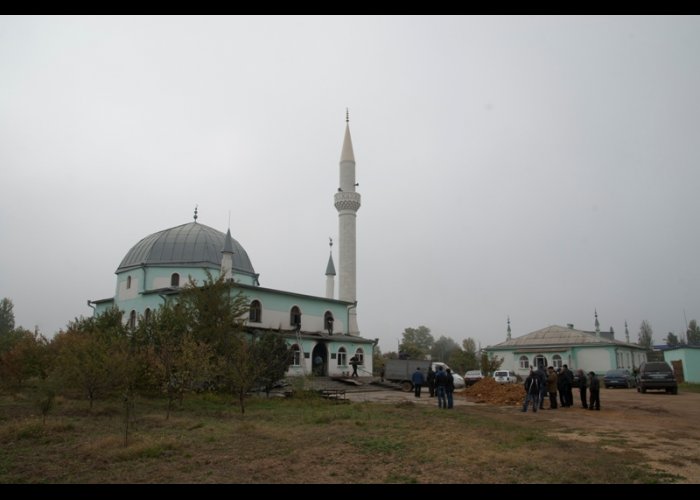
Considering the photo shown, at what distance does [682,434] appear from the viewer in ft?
38.9

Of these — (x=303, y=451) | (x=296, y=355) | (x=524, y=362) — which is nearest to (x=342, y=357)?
(x=296, y=355)

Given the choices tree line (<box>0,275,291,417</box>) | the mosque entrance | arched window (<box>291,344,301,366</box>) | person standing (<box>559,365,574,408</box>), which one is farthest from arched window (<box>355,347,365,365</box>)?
person standing (<box>559,365,574,408</box>)

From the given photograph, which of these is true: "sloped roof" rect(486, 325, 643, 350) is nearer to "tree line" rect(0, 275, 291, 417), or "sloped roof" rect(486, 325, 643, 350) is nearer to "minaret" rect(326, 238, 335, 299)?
"minaret" rect(326, 238, 335, 299)

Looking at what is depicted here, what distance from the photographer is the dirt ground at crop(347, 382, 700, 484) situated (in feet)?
Result: 29.0

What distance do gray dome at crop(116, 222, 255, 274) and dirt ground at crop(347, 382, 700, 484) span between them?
2284 cm

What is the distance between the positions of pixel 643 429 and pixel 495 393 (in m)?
10.9

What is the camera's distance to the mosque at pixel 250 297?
107 feet

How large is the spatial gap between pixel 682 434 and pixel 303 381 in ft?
48.6

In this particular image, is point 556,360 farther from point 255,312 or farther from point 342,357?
point 255,312

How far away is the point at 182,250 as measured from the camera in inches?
1421

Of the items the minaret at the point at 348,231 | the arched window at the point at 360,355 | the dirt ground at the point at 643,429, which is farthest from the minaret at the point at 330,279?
the dirt ground at the point at 643,429

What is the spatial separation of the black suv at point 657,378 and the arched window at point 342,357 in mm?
18126

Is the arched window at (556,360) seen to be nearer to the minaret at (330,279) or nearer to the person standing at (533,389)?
the minaret at (330,279)

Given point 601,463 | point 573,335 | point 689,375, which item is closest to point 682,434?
point 601,463
